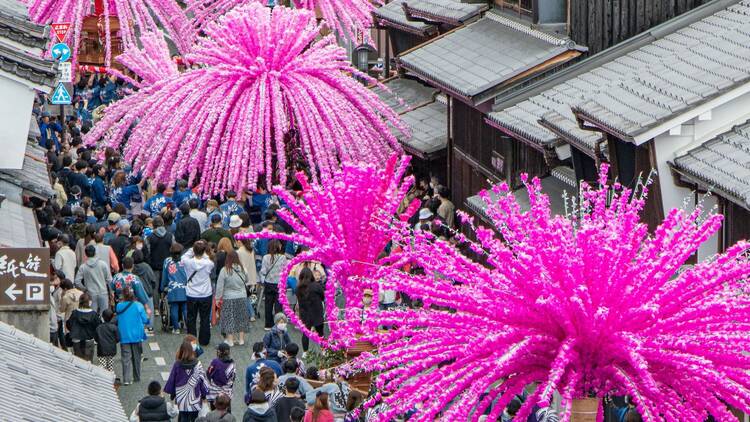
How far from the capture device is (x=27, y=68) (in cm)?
2412

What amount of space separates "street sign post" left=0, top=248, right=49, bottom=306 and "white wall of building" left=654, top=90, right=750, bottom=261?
686 cm

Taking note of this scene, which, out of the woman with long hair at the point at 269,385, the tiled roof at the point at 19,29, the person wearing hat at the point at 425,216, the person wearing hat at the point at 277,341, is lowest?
the person wearing hat at the point at 425,216

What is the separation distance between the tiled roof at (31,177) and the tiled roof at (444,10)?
822cm

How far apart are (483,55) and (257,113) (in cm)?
457

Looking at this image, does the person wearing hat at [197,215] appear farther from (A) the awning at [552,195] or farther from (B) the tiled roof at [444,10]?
(B) the tiled roof at [444,10]

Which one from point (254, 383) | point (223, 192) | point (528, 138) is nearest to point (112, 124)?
point (223, 192)

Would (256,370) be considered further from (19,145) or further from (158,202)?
(158,202)

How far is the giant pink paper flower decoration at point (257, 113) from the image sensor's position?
102 feet

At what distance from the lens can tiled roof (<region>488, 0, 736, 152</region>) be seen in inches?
942

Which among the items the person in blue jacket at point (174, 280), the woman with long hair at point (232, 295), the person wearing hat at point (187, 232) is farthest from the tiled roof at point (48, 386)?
the person wearing hat at point (187, 232)

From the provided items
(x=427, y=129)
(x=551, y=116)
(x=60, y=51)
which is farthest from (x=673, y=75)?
(x=60, y=51)

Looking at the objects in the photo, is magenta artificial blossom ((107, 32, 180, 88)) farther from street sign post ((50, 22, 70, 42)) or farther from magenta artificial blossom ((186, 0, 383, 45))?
magenta artificial blossom ((186, 0, 383, 45))

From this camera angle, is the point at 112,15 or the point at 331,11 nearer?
the point at 331,11

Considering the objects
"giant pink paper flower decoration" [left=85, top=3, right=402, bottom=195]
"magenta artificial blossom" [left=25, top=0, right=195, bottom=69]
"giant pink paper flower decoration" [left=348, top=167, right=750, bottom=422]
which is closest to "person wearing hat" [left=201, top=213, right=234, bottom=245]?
"giant pink paper flower decoration" [left=85, top=3, right=402, bottom=195]
